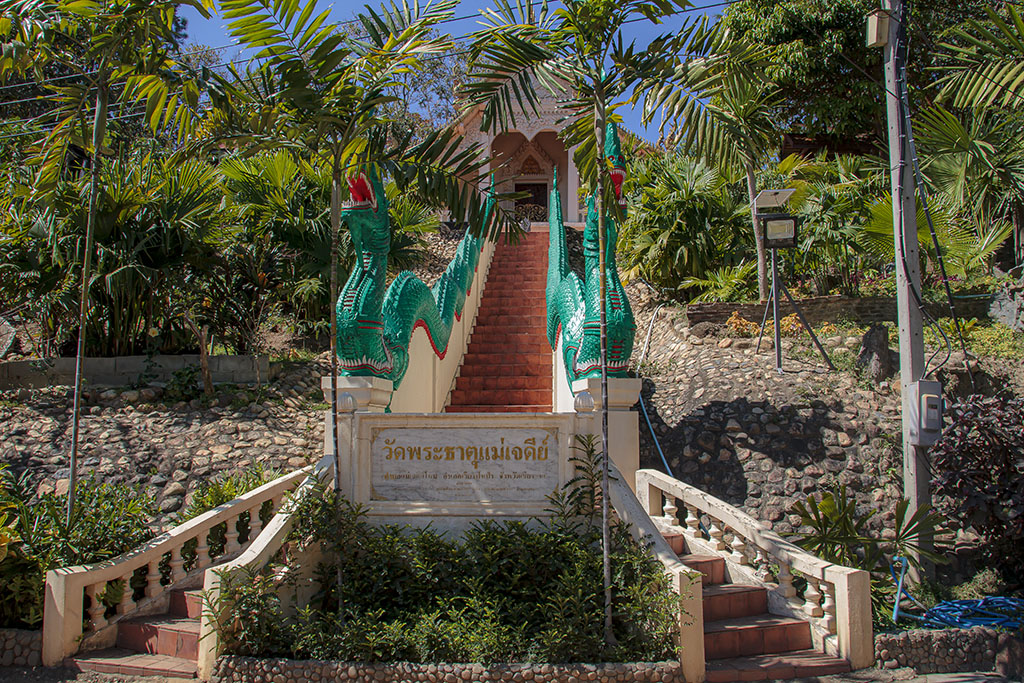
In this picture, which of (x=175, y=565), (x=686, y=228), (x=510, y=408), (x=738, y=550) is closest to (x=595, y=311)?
(x=738, y=550)

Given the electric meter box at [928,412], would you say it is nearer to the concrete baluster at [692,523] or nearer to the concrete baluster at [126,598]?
the concrete baluster at [692,523]

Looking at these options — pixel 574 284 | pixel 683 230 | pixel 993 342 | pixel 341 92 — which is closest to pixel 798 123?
pixel 683 230

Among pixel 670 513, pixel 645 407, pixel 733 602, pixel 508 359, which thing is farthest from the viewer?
pixel 508 359

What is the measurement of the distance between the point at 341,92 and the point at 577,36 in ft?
5.37

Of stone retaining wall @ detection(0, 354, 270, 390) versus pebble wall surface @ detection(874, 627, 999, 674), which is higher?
stone retaining wall @ detection(0, 354, 270, 390)

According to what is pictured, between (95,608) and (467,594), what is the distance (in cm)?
260

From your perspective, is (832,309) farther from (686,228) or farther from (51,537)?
(51,537)

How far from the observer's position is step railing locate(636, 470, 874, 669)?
4.80 metres

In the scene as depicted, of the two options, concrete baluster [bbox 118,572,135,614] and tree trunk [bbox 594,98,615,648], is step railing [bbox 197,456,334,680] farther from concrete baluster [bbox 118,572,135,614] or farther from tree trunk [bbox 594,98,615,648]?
tree trunk [bbox 594,98,615,648]

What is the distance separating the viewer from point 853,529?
538cm

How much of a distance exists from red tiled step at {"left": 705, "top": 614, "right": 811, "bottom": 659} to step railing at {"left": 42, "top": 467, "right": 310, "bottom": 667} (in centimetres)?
386

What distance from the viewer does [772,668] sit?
15.5ft

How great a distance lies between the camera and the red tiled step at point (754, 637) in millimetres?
5008

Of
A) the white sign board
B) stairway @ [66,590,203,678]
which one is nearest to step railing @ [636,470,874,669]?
the white sign board
